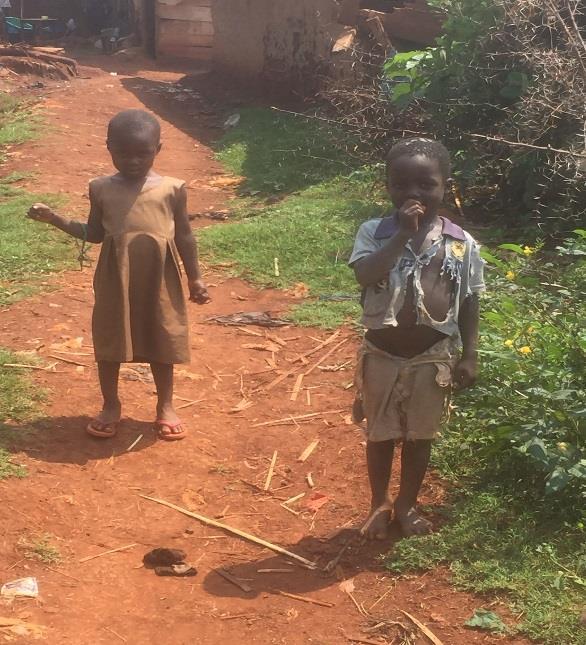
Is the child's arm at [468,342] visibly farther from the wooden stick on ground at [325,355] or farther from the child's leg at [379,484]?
the wooden stick on ground at [325,355]

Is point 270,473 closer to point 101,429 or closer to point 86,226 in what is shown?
point 101,429

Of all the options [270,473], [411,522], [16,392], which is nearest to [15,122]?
[16,392]

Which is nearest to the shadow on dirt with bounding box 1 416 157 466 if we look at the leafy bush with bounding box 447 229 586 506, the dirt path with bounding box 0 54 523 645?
the dirt path with bounding box 0 54 523 645

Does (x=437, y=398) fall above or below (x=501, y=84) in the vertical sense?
below

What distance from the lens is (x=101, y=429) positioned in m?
4.58

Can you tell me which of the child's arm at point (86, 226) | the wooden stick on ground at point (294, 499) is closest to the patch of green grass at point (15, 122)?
the child's arm at point (86, 226)

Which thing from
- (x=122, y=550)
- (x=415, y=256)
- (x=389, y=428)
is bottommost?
(x=122, y=550)

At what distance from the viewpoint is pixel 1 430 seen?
14.6ft

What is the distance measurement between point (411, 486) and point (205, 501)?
980mm

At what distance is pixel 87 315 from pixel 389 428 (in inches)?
126

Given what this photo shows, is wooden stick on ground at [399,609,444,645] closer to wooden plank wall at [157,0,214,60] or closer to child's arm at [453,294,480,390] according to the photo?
child's arm at [453,294,480,390]

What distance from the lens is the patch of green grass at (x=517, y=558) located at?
122 inches

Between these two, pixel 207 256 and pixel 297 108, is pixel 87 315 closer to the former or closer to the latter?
pixel 207 256

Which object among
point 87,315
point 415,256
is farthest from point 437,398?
point 87,315
